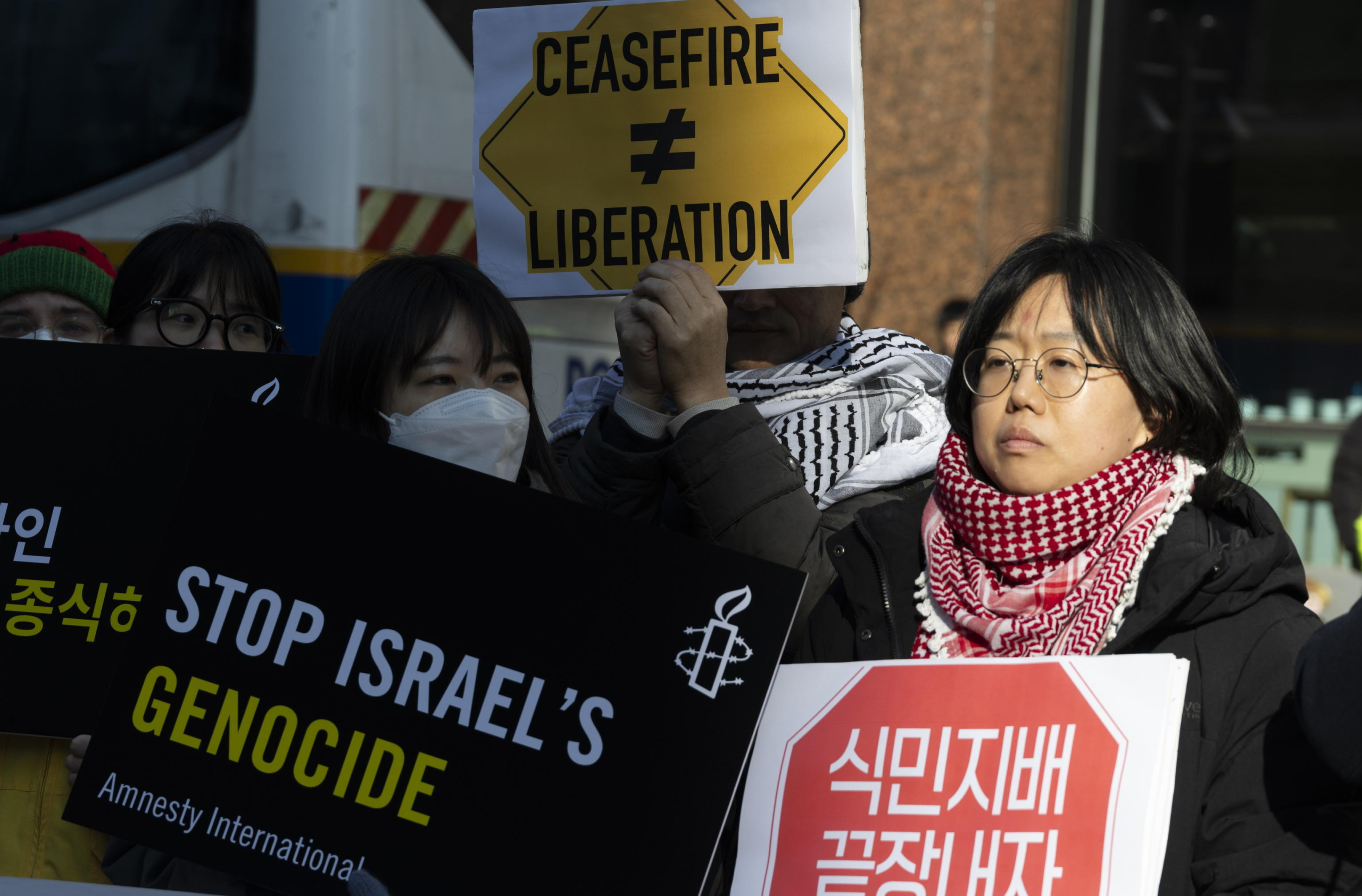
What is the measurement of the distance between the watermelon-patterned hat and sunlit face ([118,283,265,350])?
140 millimetres

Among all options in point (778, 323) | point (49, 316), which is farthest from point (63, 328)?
point (778, 323)

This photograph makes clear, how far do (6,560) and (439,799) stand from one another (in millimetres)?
1003

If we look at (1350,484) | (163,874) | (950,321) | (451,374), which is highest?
→ (451,374)

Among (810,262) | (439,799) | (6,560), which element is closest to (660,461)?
(810,262)

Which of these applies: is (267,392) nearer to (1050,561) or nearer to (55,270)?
(55,270)

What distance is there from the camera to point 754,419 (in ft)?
8.01

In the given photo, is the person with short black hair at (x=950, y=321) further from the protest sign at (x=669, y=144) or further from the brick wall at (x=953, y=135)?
the protest sign at (x=669, y=144)

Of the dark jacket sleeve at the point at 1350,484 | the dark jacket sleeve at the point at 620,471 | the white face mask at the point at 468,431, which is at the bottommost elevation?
the dark jacket sleeve at the point at 1350,484

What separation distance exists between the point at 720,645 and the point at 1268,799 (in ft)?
2.26

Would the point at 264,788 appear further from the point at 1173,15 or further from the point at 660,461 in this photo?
the point at 1173,15

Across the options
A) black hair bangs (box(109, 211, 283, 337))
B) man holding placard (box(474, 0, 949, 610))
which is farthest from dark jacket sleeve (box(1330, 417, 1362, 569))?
black hair bangs (box(109, 211, 283, 337))

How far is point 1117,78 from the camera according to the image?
331 inches

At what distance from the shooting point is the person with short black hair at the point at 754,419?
2408mm

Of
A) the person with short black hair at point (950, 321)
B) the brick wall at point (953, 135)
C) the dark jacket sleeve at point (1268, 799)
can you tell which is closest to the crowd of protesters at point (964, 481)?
the dark jacket sleeve at point (1268, 799)
